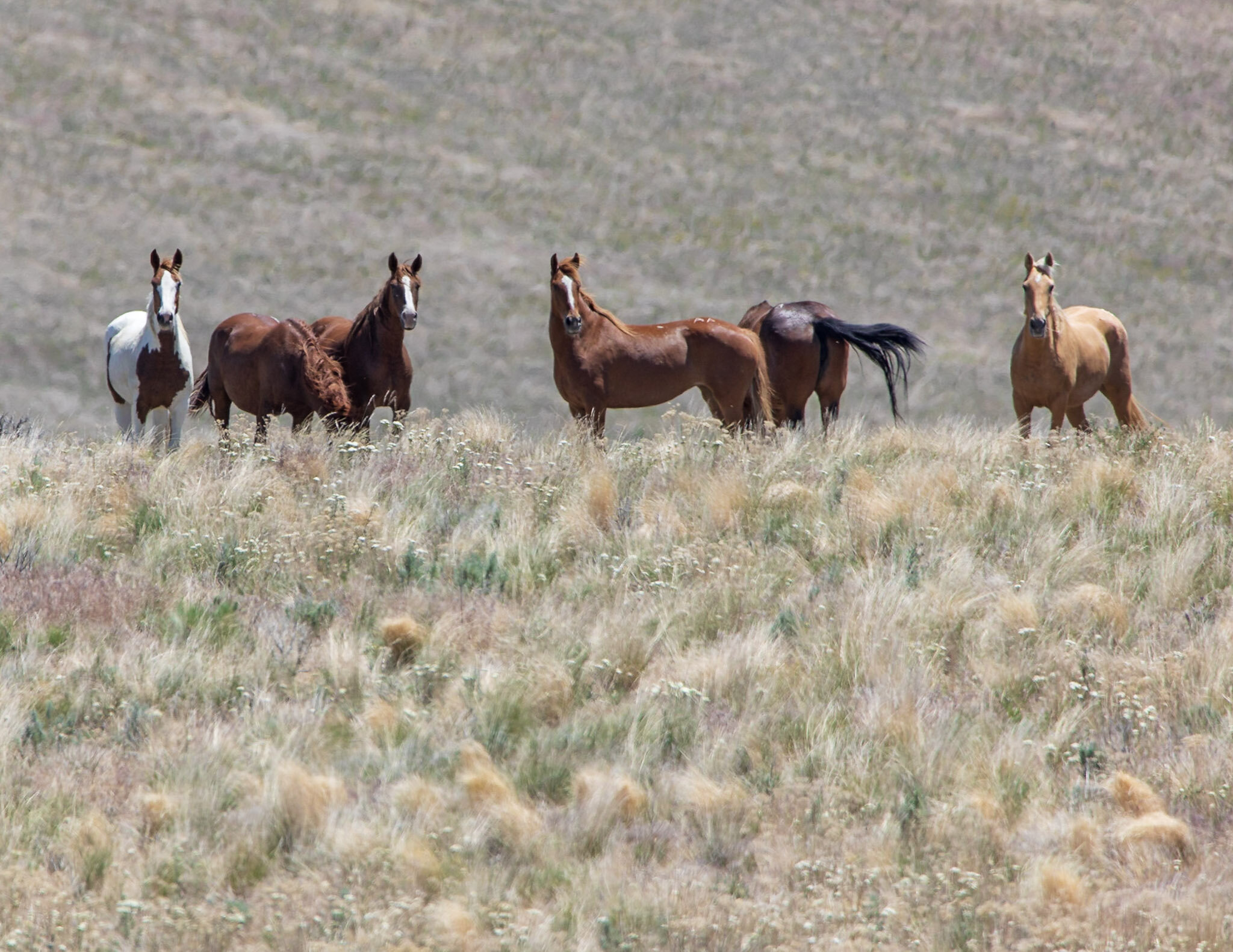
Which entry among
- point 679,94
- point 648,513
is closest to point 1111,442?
point 648,513

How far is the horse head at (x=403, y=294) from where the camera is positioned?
10188 millimetres

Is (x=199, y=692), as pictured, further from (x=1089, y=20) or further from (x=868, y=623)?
(x=1089, y=20)

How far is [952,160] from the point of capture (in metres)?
40.5

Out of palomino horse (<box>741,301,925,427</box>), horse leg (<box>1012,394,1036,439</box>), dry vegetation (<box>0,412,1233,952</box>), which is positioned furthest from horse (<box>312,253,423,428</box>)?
horse leg (<box>1012,394,1036,439</box>)

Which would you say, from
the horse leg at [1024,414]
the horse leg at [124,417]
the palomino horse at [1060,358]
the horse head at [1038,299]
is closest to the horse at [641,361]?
the horse leg at [1024,414]

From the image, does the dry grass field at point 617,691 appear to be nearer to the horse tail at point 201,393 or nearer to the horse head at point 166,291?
the horse tail at point 201,393

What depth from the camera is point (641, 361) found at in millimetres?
11211

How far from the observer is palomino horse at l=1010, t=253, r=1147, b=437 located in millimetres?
10281

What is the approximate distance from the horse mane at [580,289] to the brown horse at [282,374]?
6.56ft

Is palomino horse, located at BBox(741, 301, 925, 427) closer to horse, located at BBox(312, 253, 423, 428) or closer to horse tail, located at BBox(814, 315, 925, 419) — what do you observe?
horse tail, located at BBox(814, 315, 925, 419)

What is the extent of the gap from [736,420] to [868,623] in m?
5.18

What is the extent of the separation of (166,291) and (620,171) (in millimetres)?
30906

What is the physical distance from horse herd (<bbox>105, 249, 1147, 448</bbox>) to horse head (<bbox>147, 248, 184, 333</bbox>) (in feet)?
0.05

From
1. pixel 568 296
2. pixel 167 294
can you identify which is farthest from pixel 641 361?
pixel 167 294
